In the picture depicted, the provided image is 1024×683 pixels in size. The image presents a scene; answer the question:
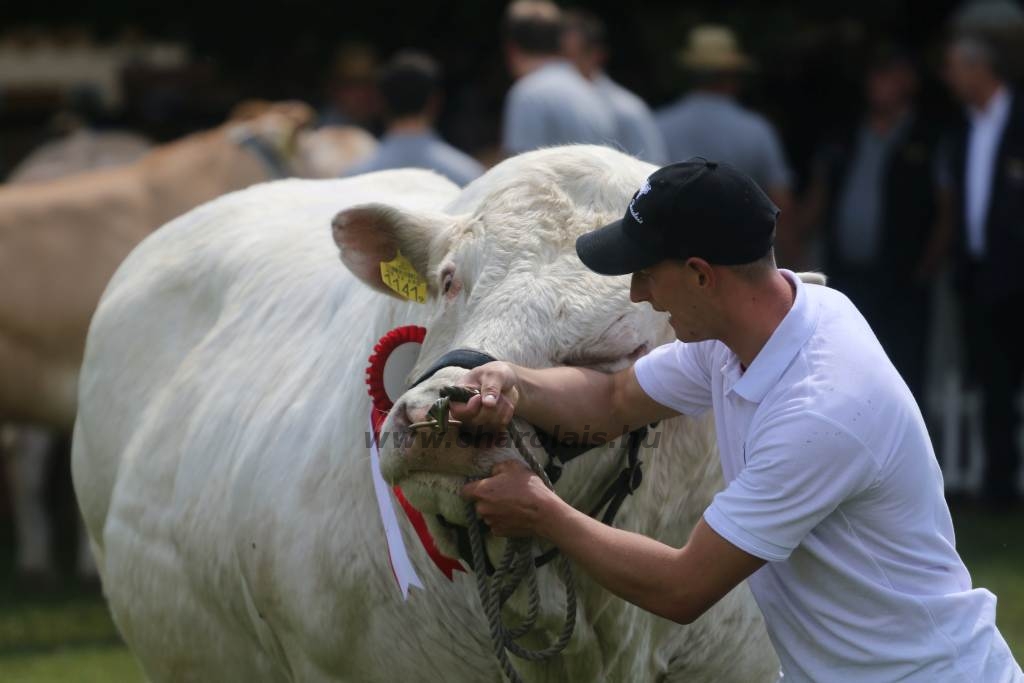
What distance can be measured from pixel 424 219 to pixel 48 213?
→ 5014mm

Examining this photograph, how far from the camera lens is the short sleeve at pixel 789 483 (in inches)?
108

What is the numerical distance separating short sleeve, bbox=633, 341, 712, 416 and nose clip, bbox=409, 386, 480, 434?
16.5 inches

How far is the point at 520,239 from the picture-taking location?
323cm

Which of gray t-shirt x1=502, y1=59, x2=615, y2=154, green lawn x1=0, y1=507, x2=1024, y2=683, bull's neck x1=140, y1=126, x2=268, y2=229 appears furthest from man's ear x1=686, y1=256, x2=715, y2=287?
bull's neck x1=140, y1=126, x2=268, y2=229

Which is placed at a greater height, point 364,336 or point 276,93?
point 364,336

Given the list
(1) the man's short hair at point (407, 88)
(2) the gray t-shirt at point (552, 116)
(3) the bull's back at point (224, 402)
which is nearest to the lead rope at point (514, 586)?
(3) the bull's back at point (224, 402)

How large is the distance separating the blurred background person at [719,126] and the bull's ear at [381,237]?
16.1 ft

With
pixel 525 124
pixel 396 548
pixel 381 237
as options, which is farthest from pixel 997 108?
pixel 396 548

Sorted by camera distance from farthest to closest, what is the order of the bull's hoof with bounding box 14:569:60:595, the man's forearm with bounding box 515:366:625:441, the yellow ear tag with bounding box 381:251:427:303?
the bull's hoof with bounding box 14:569:60:595, the yellow ear tag with bounding box 381:251:427:303, the man's forearm with bounding box 515:366:625:441

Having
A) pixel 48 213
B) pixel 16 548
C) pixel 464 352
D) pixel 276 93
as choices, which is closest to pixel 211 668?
pixel 464 352

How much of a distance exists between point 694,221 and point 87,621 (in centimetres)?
523

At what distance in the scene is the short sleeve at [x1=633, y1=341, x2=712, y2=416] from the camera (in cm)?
310

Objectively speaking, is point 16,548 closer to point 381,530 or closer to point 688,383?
point 381,530

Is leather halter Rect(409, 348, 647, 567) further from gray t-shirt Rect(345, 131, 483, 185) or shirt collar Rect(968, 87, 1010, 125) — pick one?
shirt collar Rect(968, 87, 1010, 125)
